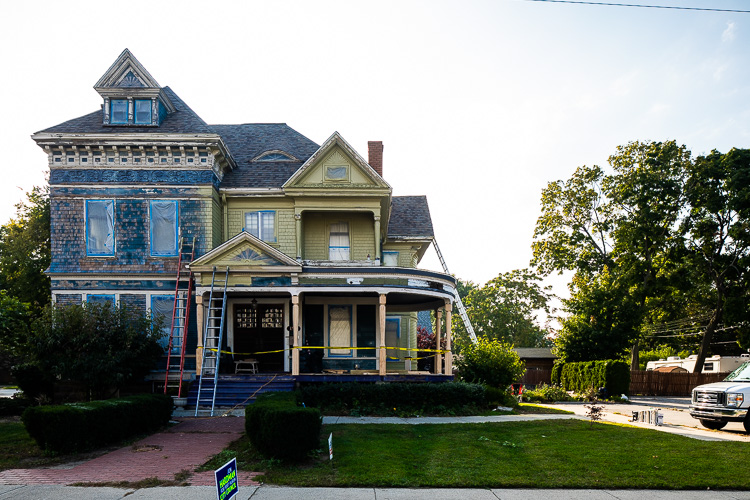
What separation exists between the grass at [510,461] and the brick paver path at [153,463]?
19.9 inches

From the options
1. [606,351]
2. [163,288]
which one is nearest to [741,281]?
[606,351]

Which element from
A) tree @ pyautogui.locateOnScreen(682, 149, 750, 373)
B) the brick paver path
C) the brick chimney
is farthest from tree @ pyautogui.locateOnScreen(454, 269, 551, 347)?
the brick paver path

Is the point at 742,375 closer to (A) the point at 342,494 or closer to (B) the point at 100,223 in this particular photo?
(A) the point at 342,494

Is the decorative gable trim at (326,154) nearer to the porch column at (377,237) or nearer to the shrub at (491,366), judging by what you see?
the porch column at (377,237)

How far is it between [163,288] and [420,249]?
461 inches

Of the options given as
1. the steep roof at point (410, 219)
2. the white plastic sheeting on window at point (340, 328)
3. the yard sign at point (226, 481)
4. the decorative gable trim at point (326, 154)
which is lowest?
the yard sign at point (226, 481)

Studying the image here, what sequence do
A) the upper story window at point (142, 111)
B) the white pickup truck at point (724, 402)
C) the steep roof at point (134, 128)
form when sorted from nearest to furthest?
1. the white pickup truck at point (724, 402)
2. the steep roof at point (134, 128)
3. the upper story window at point (142, 111)

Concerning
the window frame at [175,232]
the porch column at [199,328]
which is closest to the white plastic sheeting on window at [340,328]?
the porch column at [199,328]

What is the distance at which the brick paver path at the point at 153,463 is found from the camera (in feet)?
32.6

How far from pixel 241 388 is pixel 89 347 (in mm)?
4730

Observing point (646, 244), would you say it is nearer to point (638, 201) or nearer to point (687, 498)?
point (638, 201)

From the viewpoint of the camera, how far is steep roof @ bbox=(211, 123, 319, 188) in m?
24.8

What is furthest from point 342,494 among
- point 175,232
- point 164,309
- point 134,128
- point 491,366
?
point 134,128

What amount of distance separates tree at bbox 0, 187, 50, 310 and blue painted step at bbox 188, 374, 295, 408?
19.2 m
